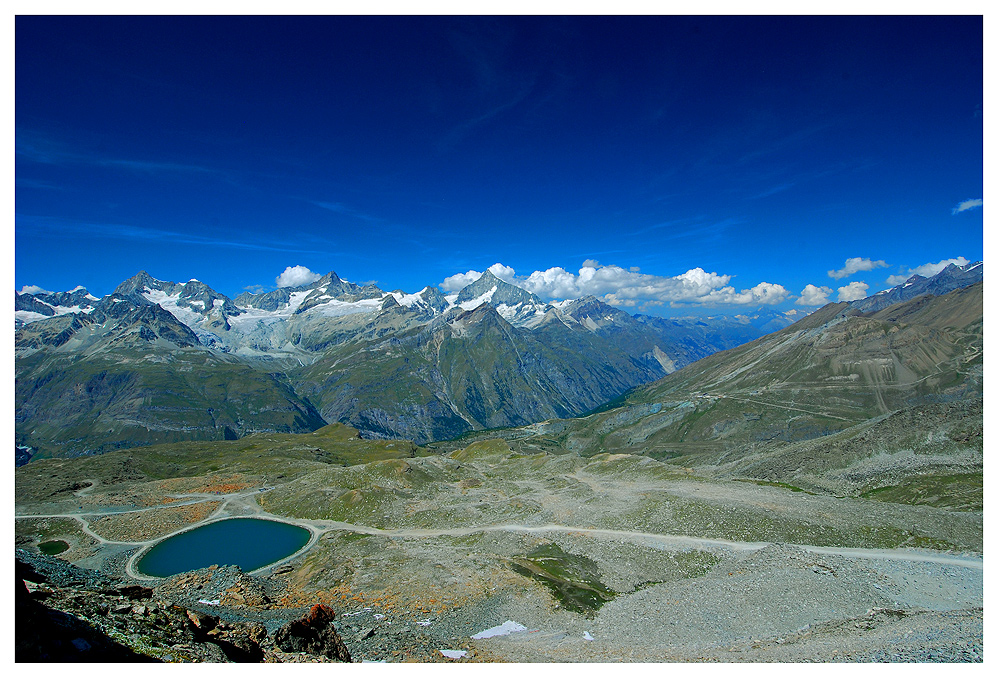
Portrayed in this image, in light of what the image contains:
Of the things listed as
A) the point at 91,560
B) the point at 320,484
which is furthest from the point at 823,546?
the point at 91,560

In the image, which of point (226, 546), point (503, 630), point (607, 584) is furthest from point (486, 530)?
point (226, 546)

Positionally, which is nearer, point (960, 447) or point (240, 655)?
point (240, 655)

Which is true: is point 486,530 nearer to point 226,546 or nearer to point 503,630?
point 503,630

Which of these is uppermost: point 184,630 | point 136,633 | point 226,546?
point 136,633

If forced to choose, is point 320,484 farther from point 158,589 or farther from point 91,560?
point 158,589

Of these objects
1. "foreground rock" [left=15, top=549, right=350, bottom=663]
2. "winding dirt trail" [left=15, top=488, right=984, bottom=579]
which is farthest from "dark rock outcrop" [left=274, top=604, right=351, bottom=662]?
"winding dirt trail" [left=15, top=488, right=984, bottom=579]

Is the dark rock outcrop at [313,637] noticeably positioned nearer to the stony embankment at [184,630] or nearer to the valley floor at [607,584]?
the stony embankment at [184,630]

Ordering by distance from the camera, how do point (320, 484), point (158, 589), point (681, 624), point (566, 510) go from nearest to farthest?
point (681, 624) < point (158, 589) < point (566, 510) < point (320, 484)
